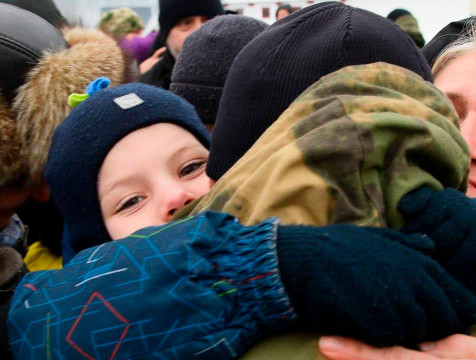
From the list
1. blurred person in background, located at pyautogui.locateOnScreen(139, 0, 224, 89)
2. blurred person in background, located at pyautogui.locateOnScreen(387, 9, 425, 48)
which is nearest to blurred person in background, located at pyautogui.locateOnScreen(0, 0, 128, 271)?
blurred person in background, located at pyautogui.locateOnScreen(139, 0, 224, 89)

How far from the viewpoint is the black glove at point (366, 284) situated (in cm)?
57

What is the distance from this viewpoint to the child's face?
1.04m

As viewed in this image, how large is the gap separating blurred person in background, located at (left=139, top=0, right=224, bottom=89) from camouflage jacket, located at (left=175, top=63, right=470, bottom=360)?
2409 mm

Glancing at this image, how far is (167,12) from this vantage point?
3086 mm

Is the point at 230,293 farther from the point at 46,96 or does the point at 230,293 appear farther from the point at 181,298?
the point at 46,96

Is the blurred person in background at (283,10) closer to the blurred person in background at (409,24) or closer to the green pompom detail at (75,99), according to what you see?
the blurred person in background at (409,24)

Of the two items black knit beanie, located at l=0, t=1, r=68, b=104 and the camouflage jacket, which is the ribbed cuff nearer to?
the camouflage jacket

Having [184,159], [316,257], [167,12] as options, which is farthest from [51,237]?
[167,12]

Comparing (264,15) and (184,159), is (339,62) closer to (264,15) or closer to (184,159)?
(184,159)

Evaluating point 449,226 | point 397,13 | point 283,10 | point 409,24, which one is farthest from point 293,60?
point 283,10

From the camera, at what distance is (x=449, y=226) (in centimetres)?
63

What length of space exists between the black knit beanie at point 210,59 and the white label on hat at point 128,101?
1.47 feet

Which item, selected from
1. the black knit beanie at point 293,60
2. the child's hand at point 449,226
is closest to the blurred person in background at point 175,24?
the black knit beanie at point 293,60

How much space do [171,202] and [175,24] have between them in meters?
2.33
